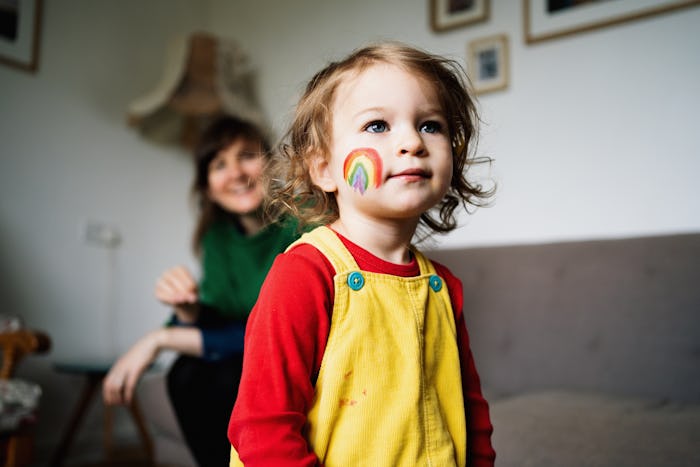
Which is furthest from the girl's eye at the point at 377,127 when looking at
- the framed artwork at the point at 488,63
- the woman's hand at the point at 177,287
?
the framed artwork at the point at 488,63

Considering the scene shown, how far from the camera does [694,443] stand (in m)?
1.11

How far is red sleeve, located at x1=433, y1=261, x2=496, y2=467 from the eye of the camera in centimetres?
82

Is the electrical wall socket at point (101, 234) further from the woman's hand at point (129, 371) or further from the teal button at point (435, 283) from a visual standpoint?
the teal button at point (435, 283)

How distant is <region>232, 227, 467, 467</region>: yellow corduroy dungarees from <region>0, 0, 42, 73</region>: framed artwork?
2484mm

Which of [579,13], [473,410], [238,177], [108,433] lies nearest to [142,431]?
[108,433]

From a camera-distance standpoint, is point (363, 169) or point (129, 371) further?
point (129, 371)

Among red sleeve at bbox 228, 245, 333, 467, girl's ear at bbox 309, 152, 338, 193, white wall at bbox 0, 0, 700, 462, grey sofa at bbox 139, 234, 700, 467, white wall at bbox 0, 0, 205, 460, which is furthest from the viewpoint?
white wall at bbox 0, 0, 205, 460

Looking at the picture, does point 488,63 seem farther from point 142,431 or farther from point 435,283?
point 142,431

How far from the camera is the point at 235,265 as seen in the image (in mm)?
1637

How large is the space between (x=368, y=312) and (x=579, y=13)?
2.03m

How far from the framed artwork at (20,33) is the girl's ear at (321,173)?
2356 millimetres

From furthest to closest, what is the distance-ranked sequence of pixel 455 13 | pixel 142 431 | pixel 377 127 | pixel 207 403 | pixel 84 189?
pixel 84 189 < pixel 142 431 < pixel 455 13 < pixel 207 403 < pixel 377 127

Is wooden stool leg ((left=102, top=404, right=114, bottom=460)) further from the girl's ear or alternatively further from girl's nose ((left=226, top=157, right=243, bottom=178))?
the girl's ear

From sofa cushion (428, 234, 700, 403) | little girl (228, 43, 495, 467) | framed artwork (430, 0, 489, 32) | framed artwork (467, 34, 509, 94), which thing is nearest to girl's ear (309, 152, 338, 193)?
little girl (228, 43, 495, 467)
